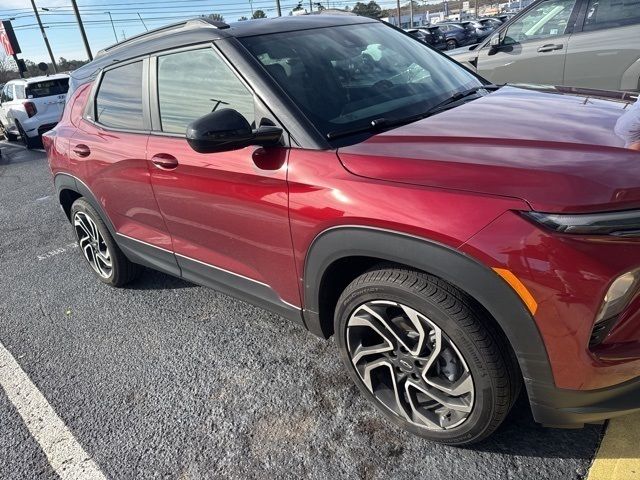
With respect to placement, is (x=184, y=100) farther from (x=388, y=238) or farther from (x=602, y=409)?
(x=602, y=409)

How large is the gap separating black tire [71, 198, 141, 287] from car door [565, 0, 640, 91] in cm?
502

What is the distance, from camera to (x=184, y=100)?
8.73ft

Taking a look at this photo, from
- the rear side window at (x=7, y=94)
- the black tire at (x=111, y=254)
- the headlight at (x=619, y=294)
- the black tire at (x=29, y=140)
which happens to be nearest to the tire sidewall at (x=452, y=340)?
the headlight at (x=619, y=294)

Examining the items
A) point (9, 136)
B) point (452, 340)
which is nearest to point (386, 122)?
point (452, 340)

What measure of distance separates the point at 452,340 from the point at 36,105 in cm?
1267

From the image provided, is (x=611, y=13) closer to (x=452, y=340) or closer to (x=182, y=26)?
(x=182, y=26)

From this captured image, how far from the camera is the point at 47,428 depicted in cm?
249

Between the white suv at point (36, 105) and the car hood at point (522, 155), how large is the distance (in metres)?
11.7

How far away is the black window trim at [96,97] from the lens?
289 cm

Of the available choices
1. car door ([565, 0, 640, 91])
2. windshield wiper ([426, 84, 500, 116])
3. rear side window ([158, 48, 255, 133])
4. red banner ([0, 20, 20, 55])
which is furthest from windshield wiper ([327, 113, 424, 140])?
red banner ([0, 20, 20, 55])

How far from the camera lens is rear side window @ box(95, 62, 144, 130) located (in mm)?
2977

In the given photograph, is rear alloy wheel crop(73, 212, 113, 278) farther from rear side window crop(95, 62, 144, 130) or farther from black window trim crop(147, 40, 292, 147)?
black window trim crop(147, 40, 292, 147)

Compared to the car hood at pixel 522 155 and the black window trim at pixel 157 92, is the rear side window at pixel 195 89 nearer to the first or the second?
the black window trim at pixel 157 92

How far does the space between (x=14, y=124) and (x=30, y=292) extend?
34.9 feet
